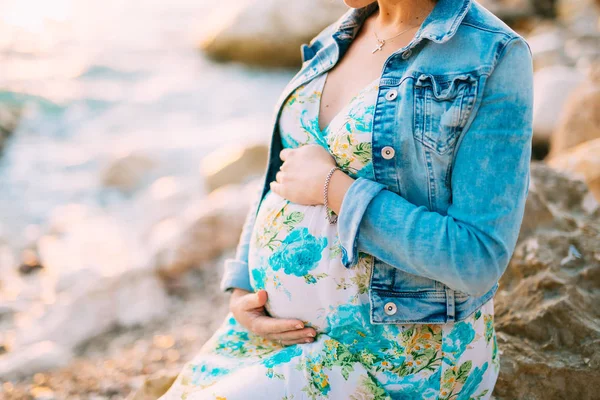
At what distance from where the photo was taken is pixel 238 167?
4.78m

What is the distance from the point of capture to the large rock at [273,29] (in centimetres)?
Answer: 926

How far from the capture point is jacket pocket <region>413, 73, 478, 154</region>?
1.23 metres

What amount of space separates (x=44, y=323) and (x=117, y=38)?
8.55 m

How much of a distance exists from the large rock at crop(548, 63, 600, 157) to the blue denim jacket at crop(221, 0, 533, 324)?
2.77 metres

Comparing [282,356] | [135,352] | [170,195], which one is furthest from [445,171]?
[170,195]

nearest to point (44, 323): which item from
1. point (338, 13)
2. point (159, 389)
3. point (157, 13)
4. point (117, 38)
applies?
point (159, 389)

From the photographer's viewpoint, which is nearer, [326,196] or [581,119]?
[326,196]

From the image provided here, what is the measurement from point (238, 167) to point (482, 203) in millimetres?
3684

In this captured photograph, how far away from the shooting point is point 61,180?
5.75 metres

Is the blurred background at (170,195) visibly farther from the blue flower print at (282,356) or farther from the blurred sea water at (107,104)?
the blue flower print at (282,356)

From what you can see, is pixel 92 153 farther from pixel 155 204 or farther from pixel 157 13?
pixel 157 13

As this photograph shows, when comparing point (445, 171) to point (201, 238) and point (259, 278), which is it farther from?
point (201, 238)

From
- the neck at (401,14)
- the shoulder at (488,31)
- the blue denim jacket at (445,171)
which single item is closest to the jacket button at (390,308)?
the blue denim jacket at (445,171)

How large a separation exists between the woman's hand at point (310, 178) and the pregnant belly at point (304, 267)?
0.04 meters
